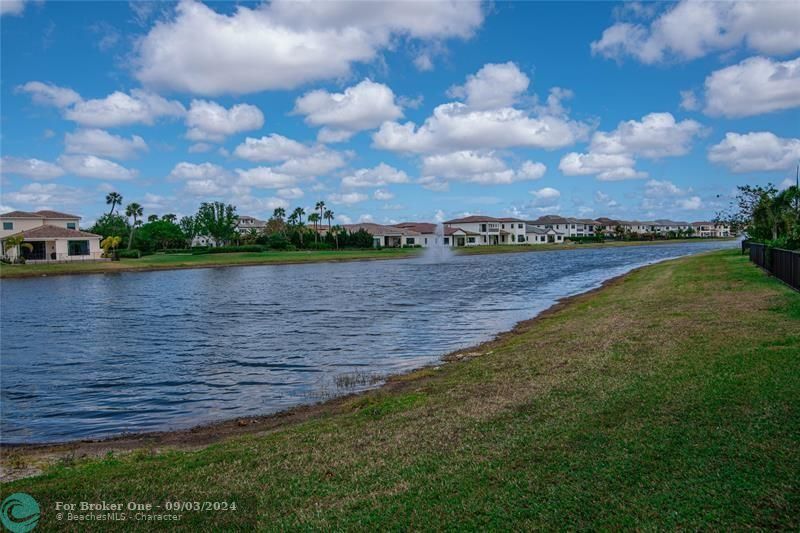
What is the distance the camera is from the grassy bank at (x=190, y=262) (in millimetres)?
63734

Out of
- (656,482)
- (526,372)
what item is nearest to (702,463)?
(656,482)

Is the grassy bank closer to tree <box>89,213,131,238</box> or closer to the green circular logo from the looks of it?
tree <box>89,213,131,238</box>

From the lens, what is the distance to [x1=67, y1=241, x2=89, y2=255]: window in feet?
251

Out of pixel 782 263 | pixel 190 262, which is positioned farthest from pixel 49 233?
pixel 782 263

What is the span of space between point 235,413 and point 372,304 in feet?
68.0

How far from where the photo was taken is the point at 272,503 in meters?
6.25

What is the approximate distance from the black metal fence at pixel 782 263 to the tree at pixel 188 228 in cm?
12495

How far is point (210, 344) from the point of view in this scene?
71.4ft

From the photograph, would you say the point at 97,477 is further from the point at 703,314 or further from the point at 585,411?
the point at 703,314

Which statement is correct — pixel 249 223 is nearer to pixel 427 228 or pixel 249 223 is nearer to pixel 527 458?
pixel 427 228

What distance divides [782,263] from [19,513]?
1020 inches

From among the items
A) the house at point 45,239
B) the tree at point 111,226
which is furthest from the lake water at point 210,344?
the tree at point 111,226

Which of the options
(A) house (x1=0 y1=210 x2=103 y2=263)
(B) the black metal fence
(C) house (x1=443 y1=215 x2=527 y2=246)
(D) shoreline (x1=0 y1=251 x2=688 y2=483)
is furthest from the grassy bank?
(B) the black metal fence

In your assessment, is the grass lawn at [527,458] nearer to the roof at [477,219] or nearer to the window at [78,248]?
the window at [78,248]
